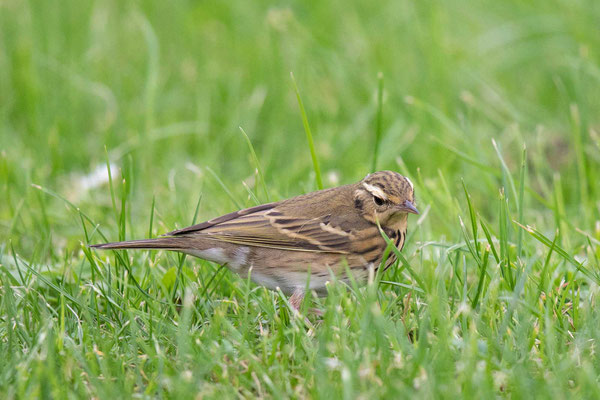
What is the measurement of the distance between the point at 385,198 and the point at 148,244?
1425 mm

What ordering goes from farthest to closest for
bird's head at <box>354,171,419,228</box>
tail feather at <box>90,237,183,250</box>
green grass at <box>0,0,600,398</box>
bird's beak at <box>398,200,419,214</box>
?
1. bird's head at <box>354,171,419,228</box>
2. bird's beak at <box>398,200,419,214</box>
3. tail feather at <box>90,237,183,250</box>
4. green grass at <box>0,0,600,398</box>

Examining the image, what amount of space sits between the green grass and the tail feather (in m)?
0.17

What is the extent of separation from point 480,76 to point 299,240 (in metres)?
4.74

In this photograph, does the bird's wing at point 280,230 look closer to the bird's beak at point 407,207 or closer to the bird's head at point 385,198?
→ the bird's head at point 385,198

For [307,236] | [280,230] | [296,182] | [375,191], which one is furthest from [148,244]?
[296,182]

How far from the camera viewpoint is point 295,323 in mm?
4309

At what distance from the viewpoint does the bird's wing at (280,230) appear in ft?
16.8

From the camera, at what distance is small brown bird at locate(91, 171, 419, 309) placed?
502 centimetres

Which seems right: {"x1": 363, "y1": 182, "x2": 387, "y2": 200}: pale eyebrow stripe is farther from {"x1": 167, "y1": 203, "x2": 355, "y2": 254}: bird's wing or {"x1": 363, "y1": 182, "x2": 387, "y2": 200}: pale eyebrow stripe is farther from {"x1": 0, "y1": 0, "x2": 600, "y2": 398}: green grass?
{"x1": 0, "y1": 0, "x2": 600, "y2": 398}: green grass

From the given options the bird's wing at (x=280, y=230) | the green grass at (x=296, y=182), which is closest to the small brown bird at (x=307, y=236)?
the bird's wing at (x=280, y=230)

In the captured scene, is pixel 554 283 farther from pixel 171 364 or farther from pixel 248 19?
pixel 248 19

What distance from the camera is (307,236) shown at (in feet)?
17.1

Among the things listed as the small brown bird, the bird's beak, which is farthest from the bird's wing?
the bird's beak

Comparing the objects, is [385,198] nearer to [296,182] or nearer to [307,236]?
[307,236]
